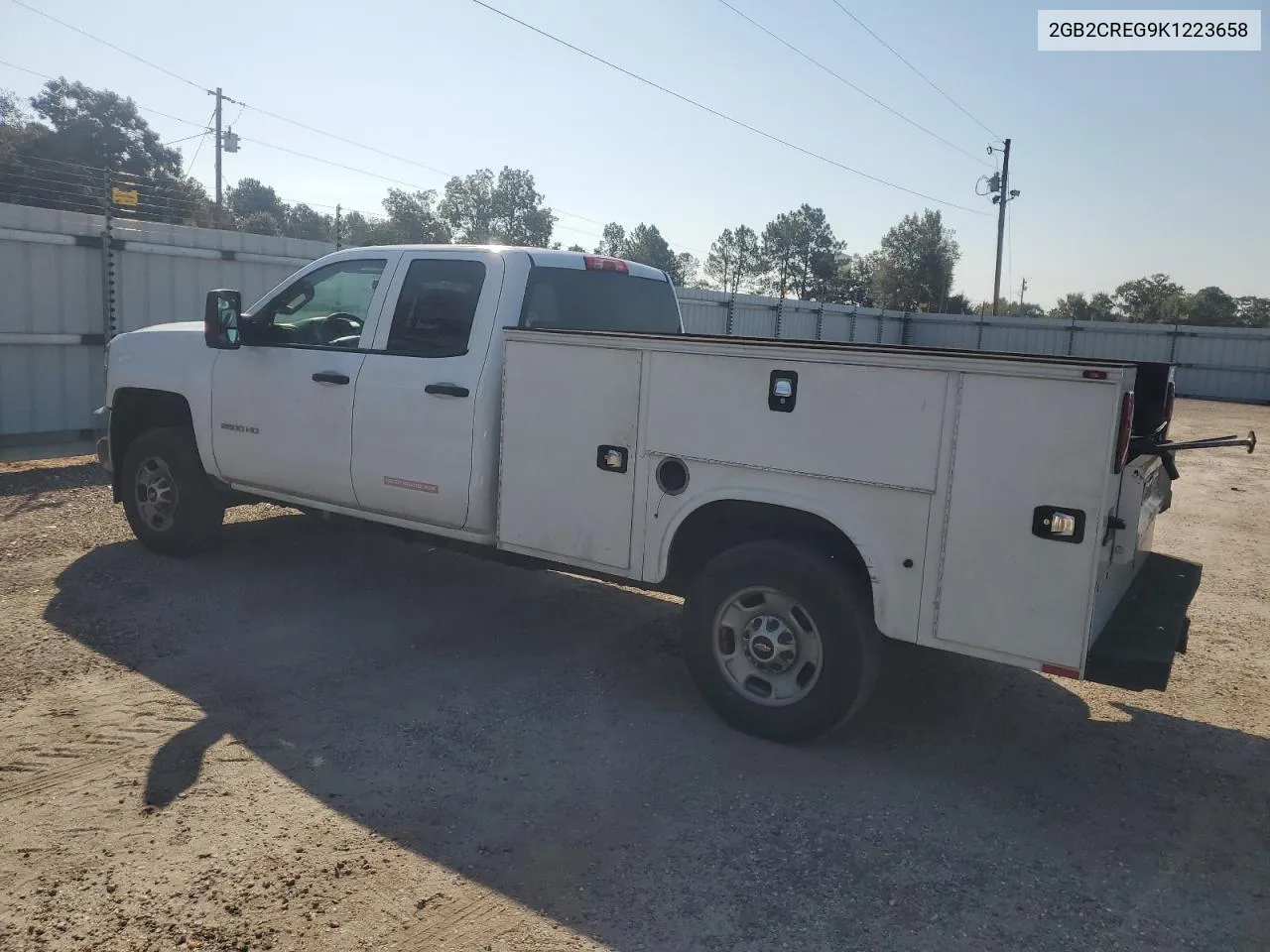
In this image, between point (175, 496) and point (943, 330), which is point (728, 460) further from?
point (943, 330)

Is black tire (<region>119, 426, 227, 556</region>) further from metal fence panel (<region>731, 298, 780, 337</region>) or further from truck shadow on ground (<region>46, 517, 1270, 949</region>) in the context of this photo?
metal fence panel (<region>731, 298, 780, 337</region>)

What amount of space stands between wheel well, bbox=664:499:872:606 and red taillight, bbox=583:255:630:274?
1.95 m

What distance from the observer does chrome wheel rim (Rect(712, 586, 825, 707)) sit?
433 centimetres

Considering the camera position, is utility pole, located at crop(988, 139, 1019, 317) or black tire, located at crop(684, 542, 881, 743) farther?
utility pole, located at crop(988, 139, 1019, 317)

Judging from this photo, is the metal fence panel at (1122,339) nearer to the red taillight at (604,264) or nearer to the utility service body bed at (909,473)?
the red taillight at (604,264)

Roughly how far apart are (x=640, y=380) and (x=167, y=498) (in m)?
4.02

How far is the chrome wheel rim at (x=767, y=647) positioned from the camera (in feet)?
14.2

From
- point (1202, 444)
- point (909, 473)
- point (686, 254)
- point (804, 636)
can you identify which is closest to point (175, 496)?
point (804, 636)

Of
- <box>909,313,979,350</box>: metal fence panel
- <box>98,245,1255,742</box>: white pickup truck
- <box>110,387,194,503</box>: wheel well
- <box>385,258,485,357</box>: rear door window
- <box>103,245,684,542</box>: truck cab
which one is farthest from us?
<box>909,313,979,350</box>: metal fence panel

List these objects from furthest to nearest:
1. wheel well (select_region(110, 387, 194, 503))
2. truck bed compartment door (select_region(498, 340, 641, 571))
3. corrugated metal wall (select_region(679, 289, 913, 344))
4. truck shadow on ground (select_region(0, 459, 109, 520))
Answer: corrugated metal wall (select_region(679, 289, 913, 344)) < truck shadow on ground (select_region(0, 459, 109, 520)) < wheel well (select_region(110, 387, 194, 503)) < truck bed compartment door (select_region(498, 340, 641, 571))

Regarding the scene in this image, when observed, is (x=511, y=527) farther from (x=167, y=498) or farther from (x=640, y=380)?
(x=167, y=498)

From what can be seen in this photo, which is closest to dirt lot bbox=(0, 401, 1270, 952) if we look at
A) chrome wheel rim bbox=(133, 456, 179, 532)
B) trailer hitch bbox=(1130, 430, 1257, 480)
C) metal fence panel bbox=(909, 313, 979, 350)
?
chrome wheel rim bbox=(133, 456, 179, 532)

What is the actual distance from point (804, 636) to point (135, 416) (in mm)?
5271

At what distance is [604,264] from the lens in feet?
19.8
